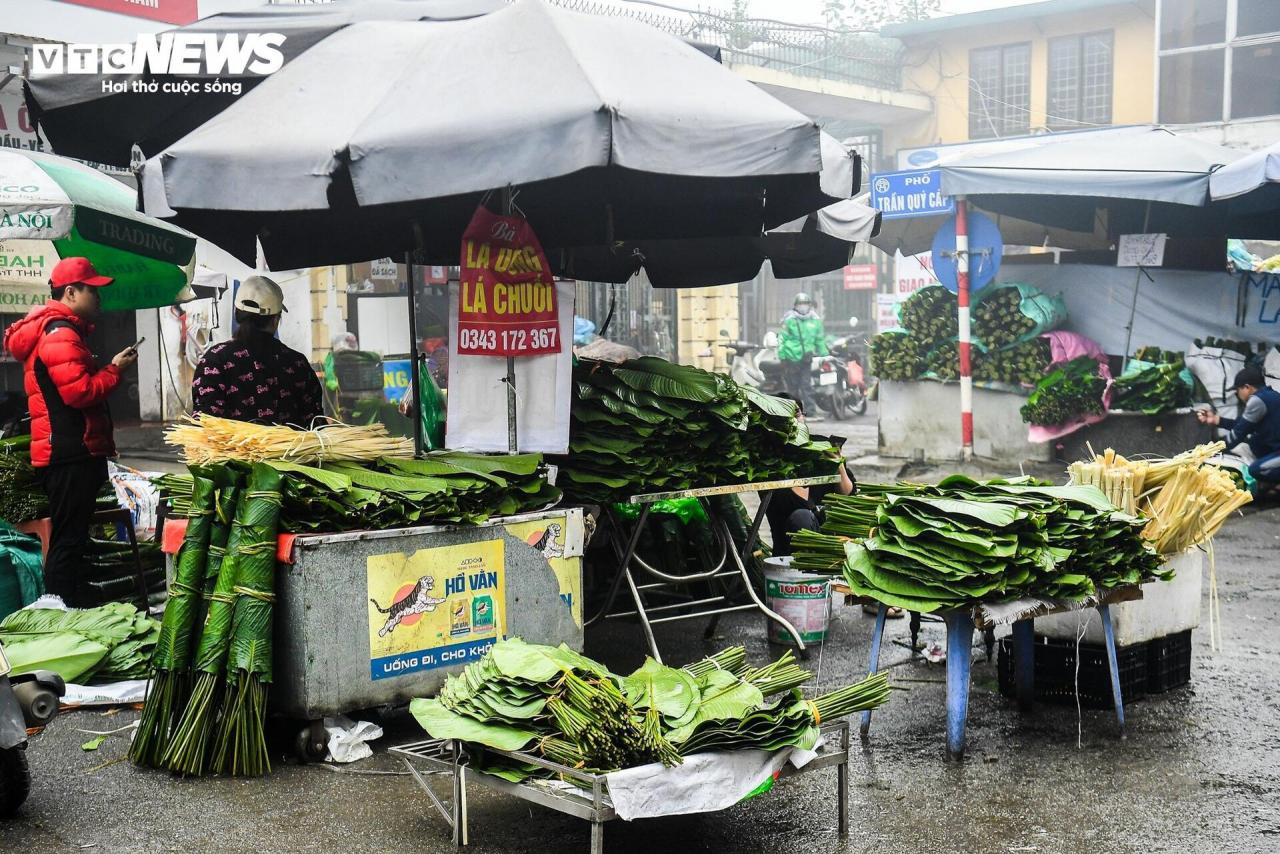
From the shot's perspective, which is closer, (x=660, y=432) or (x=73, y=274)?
(x=660, y=432)

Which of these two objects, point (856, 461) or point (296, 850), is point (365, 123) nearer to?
point (296, 850)

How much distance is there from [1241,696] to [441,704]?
4.09 m

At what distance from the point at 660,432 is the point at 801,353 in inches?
627

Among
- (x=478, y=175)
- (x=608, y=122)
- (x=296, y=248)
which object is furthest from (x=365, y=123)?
(x=296, y=248)

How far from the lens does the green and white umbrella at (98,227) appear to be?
712 centimetres

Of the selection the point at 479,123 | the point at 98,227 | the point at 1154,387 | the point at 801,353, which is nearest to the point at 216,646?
the point at 479,123

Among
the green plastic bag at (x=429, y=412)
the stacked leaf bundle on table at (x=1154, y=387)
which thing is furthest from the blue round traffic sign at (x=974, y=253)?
the green plastic bag at (x=429, y=412)

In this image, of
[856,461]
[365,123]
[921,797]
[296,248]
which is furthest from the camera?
[856,461]

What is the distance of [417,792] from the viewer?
488cm

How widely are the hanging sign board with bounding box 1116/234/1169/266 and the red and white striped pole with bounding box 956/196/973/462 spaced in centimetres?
168

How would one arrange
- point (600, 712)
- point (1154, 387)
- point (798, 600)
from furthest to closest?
point (1154, 387), point (798, 600), point (600, 712)

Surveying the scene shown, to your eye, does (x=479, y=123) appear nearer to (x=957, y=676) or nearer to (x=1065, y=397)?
(x=957, y=676)

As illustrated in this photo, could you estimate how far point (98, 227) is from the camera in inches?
300

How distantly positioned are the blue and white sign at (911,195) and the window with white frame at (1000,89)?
47.1ft
